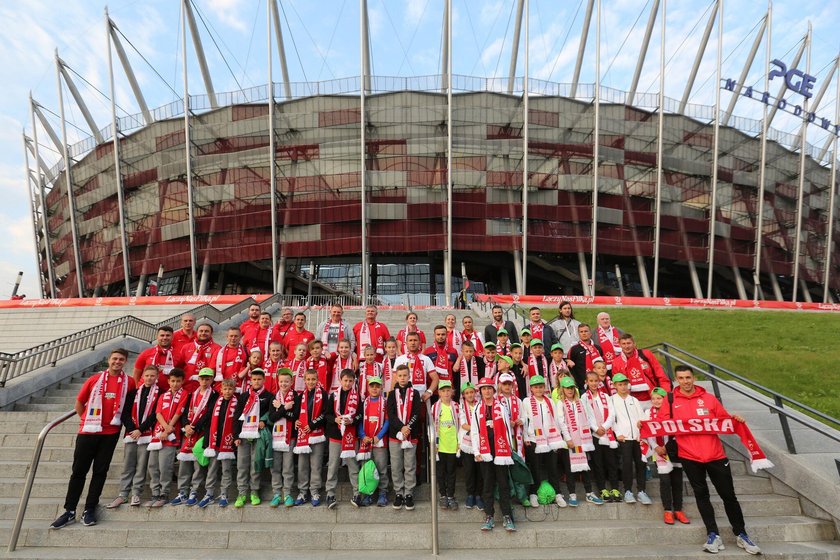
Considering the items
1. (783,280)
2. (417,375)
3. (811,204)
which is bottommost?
(417,375)

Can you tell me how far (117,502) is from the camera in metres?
5.45

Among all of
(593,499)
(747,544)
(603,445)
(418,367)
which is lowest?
(747,544)

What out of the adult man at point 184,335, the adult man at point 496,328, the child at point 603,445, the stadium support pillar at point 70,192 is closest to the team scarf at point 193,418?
the adult man at point 184,335

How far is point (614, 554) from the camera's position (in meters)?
4.63

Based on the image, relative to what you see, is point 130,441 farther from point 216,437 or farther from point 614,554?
point 614,554

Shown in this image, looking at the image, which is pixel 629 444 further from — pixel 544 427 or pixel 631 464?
pixel 544 427

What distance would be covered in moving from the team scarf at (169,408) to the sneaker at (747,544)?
7.12m

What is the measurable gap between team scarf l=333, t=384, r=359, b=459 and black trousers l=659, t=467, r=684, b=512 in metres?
4.01

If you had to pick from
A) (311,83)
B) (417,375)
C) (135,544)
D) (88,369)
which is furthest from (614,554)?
(311,83)

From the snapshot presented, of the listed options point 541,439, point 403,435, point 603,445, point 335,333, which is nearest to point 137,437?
point 335,333

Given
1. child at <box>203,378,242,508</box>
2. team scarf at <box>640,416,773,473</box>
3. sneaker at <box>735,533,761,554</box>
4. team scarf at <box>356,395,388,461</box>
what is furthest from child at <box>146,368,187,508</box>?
sneaker at <box>735,533,761,554</box>

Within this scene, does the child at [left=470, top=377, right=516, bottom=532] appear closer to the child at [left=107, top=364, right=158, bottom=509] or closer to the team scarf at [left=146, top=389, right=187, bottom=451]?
the team scarf at [left=146, top=389, right=187, bottom=451]

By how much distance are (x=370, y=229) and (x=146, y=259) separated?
21.9m

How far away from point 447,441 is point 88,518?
4.59 metres
